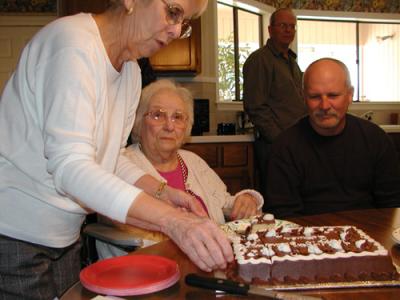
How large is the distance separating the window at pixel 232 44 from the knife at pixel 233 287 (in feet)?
13.2

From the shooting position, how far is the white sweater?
2.89 feet

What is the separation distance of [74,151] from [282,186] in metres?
1.19

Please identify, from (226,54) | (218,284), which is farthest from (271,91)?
(218,284)

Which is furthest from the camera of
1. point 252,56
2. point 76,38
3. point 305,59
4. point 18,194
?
point 305,59

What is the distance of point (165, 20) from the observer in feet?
3.76

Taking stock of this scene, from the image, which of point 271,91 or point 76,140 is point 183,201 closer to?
point 76,140

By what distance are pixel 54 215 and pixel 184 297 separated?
468mm

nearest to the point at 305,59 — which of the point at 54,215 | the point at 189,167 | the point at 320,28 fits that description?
the point at 320,28

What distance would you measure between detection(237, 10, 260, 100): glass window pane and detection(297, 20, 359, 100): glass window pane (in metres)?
0.65

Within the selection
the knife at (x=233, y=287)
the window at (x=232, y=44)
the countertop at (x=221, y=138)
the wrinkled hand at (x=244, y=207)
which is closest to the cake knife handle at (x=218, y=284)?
the knife at (x=233, y=287)

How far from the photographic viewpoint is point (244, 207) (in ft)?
6.01

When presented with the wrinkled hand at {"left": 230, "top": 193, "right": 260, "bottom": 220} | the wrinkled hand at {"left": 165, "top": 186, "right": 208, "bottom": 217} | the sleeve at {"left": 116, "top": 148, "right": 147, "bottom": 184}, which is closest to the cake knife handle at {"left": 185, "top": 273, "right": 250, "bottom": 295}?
the wrinkled hand at {"left": 165, "top": 186, "right": 208, "bottom": 217}

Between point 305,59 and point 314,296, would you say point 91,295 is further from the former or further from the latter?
point 305,59

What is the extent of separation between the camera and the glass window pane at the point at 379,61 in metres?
5.82
